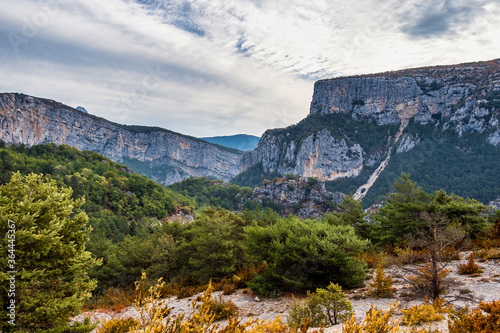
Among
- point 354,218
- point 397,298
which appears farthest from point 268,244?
point 354,218

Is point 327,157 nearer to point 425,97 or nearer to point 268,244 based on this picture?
point 425,97

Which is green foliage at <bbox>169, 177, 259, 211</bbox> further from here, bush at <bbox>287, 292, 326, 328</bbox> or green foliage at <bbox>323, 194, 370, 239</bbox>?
bush at <bbox>287, 292, 326, 328</bbox>

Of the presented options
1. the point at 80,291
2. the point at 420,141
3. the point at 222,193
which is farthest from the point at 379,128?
the point at 80,291

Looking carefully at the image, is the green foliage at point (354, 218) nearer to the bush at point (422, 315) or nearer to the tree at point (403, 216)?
the tree at point (403, 216)

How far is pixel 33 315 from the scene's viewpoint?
6430mm

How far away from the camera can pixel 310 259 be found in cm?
920

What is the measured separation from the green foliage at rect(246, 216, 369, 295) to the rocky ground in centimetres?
58

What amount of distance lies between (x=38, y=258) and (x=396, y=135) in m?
157

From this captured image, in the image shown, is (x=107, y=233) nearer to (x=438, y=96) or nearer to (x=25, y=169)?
(x=25, y=169)

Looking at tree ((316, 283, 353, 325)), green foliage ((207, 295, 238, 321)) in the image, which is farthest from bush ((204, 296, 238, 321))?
tree ((316, 283, 353, 325))

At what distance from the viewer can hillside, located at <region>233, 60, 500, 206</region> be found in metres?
103

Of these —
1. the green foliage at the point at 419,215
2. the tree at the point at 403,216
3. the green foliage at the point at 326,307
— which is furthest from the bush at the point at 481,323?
the tree at the point at 403,216

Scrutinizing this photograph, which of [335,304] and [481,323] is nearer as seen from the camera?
[481,323]

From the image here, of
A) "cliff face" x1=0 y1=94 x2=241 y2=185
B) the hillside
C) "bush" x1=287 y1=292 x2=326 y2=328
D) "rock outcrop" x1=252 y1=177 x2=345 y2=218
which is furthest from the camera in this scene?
"cliff face" x1=0 y1=94 x2=241 y2=185
